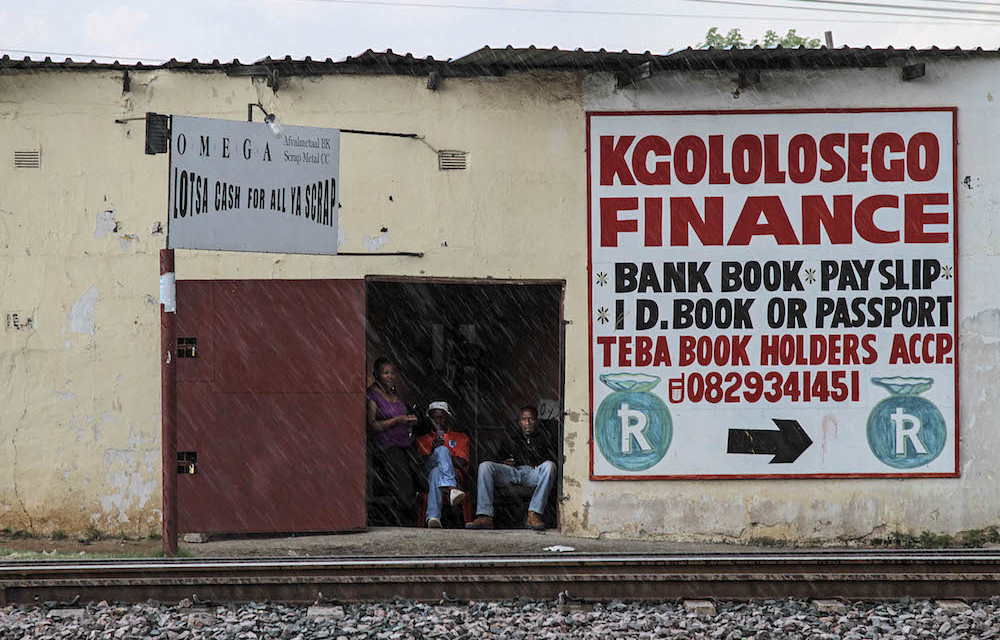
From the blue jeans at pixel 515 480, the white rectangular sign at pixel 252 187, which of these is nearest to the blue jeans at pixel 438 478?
the blue jeans at pixel 515 480

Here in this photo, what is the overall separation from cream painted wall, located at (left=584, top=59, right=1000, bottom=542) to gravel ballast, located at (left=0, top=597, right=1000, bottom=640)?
3.27 m

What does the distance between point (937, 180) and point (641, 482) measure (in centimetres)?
380

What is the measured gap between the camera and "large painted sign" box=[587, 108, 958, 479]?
10.1 meters

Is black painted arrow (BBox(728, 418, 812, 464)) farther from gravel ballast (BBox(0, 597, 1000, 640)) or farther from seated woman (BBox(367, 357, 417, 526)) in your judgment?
gravel ballast (BBox(0, 597, 1000, 640))

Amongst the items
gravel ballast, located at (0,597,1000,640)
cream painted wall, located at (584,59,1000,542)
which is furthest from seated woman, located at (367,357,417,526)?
gravel ballast, located at (0,597,1000,640)

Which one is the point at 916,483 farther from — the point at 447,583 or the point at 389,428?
the point at 447,583

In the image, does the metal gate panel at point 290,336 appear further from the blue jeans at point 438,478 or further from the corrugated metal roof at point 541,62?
the corrugated metal roof at point 541,62

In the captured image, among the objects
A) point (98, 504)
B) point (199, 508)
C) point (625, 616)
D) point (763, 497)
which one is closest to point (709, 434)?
point (763, 497)

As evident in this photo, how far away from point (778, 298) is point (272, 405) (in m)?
4.65

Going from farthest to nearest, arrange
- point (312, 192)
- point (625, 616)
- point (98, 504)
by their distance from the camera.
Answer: point (98, 504)
point (312, 192)
point (625, 616)

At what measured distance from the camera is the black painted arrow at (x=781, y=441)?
10164 mm

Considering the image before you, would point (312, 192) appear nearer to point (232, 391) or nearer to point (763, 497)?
point (232, 391)

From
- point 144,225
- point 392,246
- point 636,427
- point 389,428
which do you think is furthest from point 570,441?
point 144,225

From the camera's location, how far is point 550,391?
14047 millimetres
